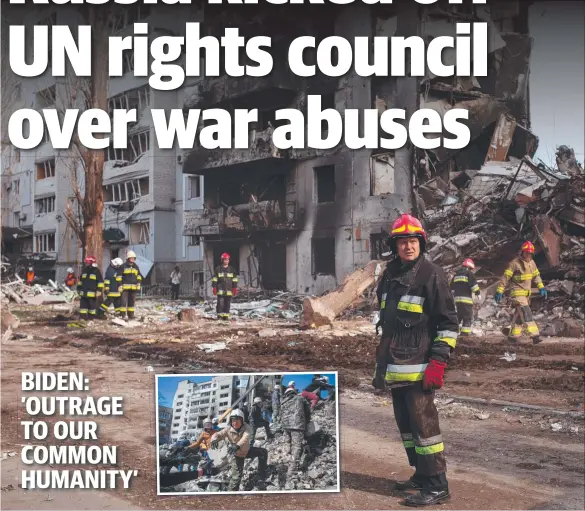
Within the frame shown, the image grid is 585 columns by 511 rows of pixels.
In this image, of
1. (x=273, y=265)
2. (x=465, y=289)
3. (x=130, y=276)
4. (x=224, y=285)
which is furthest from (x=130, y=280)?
(x=465, y=289)

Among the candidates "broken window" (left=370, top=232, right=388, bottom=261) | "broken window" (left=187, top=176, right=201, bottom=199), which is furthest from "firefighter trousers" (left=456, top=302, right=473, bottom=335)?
"broken window" (left=187, top=176, right=201, bottom=199)

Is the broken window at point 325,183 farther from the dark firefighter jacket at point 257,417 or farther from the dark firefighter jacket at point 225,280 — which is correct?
the dark firefighter jacket at point 257,417

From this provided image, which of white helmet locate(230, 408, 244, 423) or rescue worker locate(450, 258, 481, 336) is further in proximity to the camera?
rescue worker locate(450, 258, 481, 336)

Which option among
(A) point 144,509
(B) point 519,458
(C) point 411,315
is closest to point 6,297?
(A) point 144,509

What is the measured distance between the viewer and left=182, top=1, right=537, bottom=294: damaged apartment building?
177 inches

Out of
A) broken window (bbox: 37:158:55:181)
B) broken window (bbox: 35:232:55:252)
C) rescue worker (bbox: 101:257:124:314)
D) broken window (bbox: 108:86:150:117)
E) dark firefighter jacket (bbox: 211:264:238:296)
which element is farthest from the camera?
broken window (bbox: 35:232:55:252)

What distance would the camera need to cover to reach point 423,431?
11.7ft

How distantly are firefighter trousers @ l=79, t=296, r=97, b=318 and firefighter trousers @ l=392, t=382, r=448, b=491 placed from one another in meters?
3.07

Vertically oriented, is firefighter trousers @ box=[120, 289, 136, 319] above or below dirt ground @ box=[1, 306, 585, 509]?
above

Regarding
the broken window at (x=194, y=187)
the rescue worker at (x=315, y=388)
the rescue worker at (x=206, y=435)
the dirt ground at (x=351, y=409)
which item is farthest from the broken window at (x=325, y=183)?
the rescue worker at (x=206, y=435)

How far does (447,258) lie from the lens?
6062 mm

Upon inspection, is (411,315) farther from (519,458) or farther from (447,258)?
(447,258)

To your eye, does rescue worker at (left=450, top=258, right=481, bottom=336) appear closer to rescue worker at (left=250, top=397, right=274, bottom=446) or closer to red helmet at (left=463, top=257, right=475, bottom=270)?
red helmet at (left=463, top=257, right=475, bottom=270)

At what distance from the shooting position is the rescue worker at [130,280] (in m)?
5.08
